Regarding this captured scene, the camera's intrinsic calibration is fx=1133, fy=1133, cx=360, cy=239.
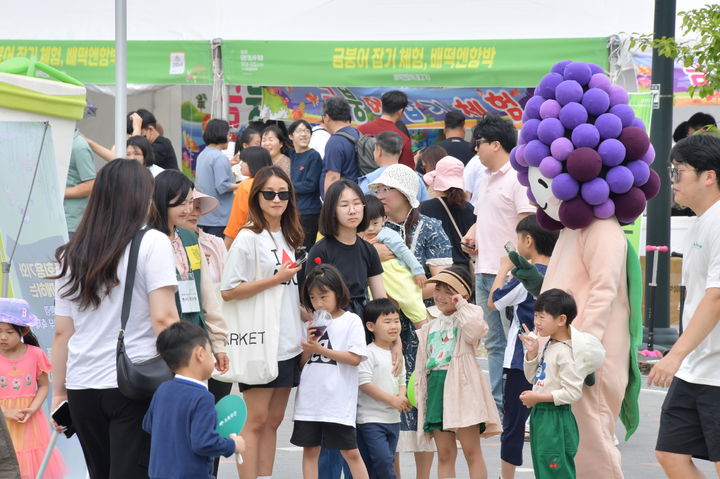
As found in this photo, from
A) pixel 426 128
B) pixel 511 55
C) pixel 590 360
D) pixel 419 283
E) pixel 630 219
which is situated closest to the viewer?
pixel 590 360

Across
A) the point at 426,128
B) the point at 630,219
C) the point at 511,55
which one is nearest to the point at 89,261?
the point at 630,219

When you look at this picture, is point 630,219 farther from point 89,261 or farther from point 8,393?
point 8,393

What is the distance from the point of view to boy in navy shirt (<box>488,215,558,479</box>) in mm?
6355

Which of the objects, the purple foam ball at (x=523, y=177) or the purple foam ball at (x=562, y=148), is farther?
the purple foam ball at (x=523, y=177)

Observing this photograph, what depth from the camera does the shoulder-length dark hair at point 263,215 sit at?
6199 millimetres

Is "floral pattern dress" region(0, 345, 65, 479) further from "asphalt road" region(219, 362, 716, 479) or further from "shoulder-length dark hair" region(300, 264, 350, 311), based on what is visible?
"shoulder-length dark hair" region(300, 264, 350, 311)

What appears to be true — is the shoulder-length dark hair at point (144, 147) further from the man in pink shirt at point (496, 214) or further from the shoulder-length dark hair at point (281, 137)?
the man in pink shirt at point (496, 214)

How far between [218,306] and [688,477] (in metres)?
2.40

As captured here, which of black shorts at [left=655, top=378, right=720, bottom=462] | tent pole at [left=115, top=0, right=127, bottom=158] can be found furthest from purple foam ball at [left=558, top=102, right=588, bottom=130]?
tent pole at [left=115, top=0, right=127, bottom=158]

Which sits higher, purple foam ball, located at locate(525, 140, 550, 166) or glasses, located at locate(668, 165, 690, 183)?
purple foam ball, located at locate(525, 140, 550, 166)

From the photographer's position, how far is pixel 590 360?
16.8ft

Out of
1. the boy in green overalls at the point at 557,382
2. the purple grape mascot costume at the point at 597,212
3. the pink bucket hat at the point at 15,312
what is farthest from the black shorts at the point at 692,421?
the pink bucket hat at the point at 15,312

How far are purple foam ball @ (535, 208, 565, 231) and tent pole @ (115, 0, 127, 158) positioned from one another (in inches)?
94.9

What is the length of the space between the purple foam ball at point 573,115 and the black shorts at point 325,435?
6.32ft
